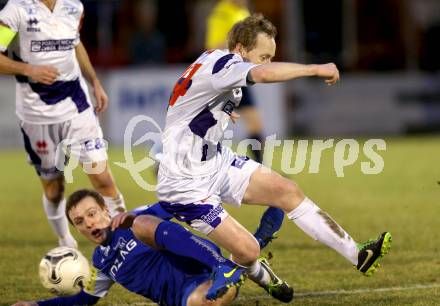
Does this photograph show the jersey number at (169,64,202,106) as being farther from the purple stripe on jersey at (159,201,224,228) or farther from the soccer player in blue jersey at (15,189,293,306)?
the soccer player in blue jersey at (15,189,293,306)

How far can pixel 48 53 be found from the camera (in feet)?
27.6

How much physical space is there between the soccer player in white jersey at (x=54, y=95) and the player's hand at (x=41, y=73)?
88 millimetres

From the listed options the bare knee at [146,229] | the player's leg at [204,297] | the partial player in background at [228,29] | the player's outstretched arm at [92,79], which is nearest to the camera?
the player's leg at [204,297]

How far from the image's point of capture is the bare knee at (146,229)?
20.8 ft

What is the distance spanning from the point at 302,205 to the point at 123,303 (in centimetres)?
139

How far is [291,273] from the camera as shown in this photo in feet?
26.1

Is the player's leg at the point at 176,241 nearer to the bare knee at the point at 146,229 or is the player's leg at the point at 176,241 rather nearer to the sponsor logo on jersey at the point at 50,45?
the bare knee at the point at 146,229

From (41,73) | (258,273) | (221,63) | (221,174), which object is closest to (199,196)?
(221,174)

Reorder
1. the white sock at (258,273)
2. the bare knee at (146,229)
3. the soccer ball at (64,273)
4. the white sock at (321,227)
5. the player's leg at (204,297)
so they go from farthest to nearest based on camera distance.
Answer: the white sock at (321,227) < the white sock at (258,273) < the soccer ball at (64,273) < the bare knee at (146,229) < the player's leg at (204,297)

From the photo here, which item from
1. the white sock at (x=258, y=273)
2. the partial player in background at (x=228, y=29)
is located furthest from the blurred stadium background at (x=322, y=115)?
the partial player in background at (x=228, y=29)

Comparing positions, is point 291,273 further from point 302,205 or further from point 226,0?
point 226,0

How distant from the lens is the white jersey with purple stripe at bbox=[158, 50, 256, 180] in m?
6.39

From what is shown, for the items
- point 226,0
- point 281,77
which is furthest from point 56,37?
point 226,0

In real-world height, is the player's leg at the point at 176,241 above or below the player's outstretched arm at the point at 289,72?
below
